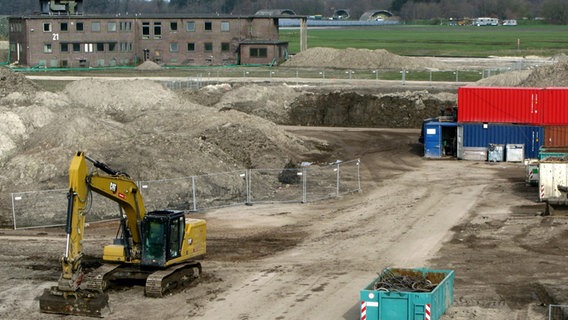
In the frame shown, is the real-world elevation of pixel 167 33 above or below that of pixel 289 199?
above

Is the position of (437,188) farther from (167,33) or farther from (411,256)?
(167,33)

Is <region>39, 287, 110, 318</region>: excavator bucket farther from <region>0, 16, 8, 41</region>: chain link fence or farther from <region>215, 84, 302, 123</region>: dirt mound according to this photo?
<region>0, 16, 8, 41</region>: chain link fence

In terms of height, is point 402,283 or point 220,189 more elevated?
point 220,189

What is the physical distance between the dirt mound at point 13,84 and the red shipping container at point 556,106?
3568 centimetres

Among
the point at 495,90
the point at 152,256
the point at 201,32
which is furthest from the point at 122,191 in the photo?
the point at 201,32

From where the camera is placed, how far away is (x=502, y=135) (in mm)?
57375

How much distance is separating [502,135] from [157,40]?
2567 inches

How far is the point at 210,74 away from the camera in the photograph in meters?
103

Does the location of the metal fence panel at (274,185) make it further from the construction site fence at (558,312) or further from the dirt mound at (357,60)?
the dirt mound at (357,60)

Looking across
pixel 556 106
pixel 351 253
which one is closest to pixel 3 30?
pixel 556 106

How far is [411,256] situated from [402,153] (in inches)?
1028

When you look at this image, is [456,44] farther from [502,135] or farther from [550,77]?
[502,135]

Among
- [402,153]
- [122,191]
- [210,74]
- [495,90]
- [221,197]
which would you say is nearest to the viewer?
[122,191]

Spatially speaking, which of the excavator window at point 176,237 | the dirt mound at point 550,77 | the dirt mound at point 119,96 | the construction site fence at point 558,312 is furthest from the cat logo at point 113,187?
the dirt mound at point 550,77
